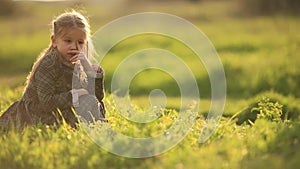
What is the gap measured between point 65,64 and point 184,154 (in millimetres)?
1993

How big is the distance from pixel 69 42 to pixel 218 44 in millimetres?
11428

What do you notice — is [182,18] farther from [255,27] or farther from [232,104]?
[232,104]

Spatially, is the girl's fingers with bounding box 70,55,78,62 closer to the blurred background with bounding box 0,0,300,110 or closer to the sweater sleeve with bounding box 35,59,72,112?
the sweater sleeve with bounding box 35,59,72,112

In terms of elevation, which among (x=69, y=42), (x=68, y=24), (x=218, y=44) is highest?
(x=218, y=44)

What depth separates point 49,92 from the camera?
18.8 feet

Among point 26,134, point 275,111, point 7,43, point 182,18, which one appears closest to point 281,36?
point 182,18

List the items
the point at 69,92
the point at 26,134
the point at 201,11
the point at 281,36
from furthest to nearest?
the point at 201,11
the point at 281,36
the point at 69,92
the point at 26,134

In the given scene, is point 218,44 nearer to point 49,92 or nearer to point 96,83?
point 96,83

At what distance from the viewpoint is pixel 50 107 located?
572 cm

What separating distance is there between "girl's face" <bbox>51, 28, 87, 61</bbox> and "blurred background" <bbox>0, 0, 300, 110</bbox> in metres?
0.97

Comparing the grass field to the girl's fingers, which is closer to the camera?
the grass field

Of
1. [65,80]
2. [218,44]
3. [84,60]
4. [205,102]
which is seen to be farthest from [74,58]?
[218,44]

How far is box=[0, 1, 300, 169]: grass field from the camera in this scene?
4410 millimetres

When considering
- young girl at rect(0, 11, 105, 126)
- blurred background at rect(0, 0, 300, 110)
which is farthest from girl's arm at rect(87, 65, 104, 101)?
blurred background at rect(0, 0, 300, 110)
